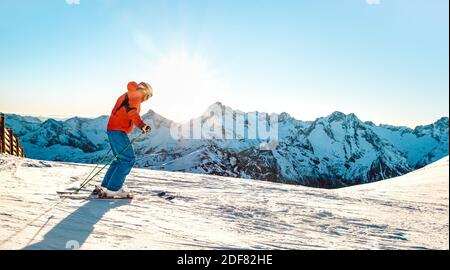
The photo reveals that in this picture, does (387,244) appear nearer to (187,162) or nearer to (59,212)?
(59,212)

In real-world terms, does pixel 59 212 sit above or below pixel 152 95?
below

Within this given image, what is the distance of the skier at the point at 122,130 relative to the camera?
712 centimetres

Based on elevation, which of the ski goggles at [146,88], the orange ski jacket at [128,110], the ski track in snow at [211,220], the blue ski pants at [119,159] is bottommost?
the ski track in snow at [211,220]

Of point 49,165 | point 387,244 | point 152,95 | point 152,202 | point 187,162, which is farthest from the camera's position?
point 187,162

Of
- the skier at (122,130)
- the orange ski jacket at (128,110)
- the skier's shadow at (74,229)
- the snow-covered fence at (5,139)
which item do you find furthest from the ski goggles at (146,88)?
the snow-covered fence at (5,139)

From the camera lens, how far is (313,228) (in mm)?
5734

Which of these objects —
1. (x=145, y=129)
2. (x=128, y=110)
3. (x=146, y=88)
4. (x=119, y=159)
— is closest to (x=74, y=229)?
(x=145, y=129)

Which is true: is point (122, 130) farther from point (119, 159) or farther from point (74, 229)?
point (74, 229)

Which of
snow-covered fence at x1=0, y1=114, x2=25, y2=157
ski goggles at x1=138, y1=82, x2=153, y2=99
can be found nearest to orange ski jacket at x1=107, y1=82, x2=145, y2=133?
ski goggles at x1=138, y1=82, x2=153, y2=99

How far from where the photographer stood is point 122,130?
7398 mm

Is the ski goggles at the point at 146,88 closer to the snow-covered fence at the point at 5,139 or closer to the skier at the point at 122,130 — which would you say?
the skier at the point at 122,130

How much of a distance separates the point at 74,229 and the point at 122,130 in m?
3.14
